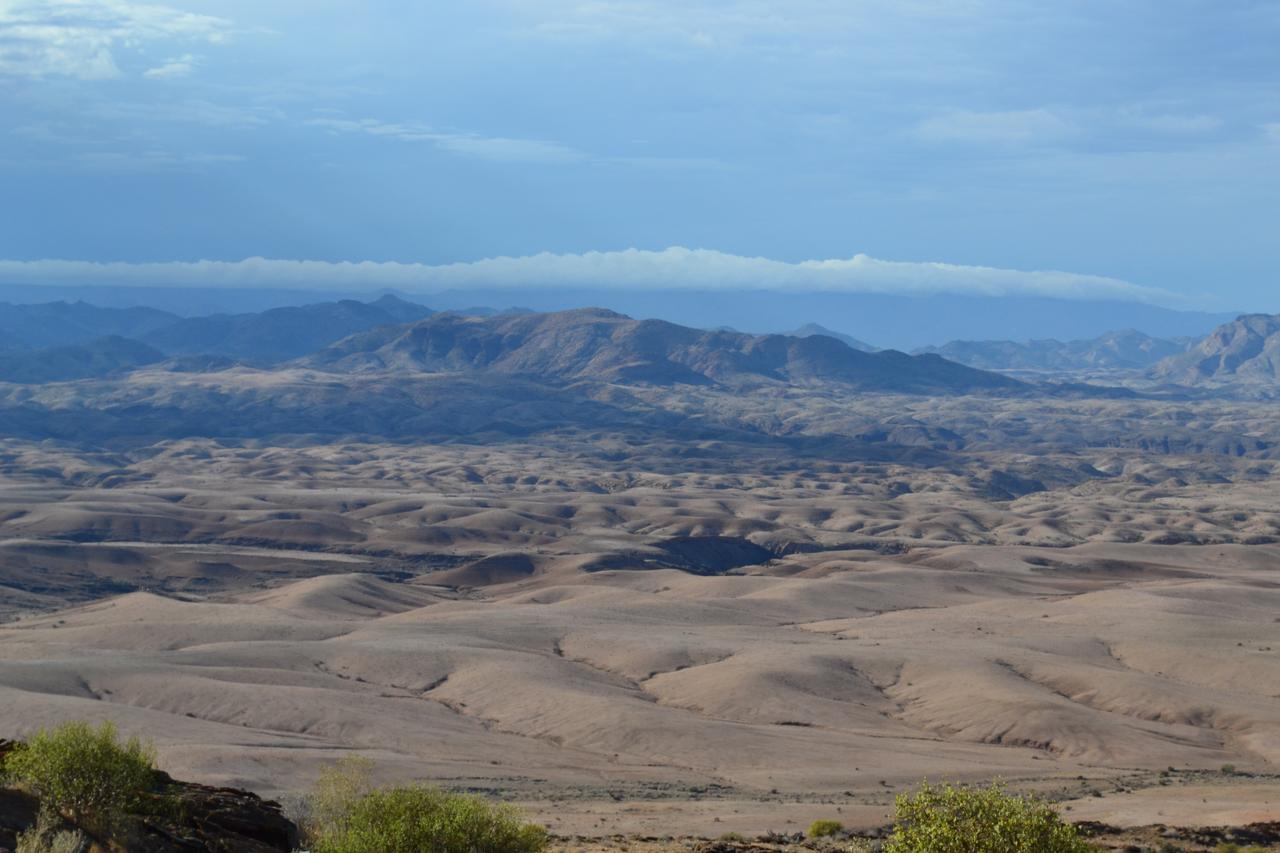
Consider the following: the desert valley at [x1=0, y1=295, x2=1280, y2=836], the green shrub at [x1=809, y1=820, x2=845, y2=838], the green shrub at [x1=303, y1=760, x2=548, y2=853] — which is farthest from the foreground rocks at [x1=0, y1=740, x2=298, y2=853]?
the green shrub at [x1=809, y1=820, x2=845, y2=838]

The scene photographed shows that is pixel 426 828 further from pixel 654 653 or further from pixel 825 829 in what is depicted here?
pixel 654 653

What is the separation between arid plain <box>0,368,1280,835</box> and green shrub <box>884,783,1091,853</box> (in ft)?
48.8

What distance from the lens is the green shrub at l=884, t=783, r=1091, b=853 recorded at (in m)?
16.9

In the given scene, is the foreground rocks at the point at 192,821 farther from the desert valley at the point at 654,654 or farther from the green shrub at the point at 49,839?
the desert valley at the point at 654,654

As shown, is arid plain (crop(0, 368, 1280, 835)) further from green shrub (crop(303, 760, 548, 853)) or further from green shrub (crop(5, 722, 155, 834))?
green shrub (crop(5, 722, 155, 834))

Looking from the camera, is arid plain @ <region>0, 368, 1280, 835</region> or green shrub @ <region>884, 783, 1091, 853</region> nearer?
green shrub @ <region>884, 783, 1091, 853</region>

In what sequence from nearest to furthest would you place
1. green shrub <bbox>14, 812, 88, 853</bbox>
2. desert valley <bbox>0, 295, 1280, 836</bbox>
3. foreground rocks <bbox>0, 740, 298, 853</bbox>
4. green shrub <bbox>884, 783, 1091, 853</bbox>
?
green shrub <bbox>884, 783, 1091, 853</bbox> → green shrub <bbox>14, 812, 88, 853</bbox> → foreground rocks <bbox>0, 740, 298, 853</bbox> → desert valley <bbox>0, 295, 1280, 836</bbox>

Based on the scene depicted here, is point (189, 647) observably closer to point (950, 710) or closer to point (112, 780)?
point (950, 710)

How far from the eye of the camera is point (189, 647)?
242ft

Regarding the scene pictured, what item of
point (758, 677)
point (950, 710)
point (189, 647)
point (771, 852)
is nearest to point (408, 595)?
point (189, 647)

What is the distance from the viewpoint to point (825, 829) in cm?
3238

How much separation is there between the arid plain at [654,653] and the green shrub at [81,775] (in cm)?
1323

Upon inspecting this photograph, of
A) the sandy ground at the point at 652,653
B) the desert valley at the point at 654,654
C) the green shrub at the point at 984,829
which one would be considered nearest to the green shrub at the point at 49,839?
the green shrub at the point at 984,829

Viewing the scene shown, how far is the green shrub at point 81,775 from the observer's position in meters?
20.1
